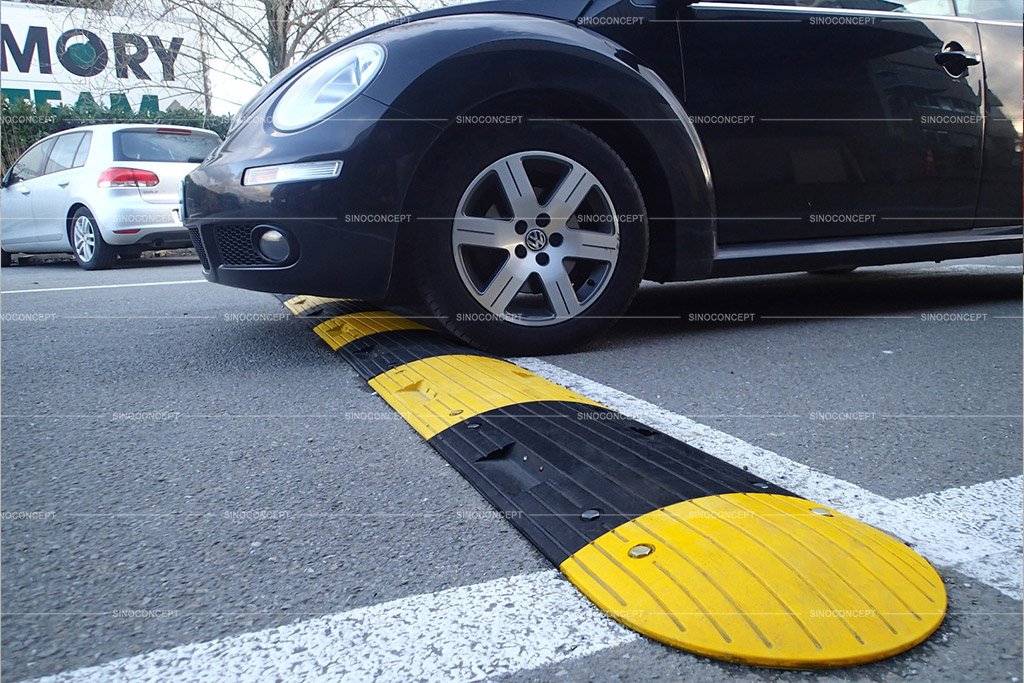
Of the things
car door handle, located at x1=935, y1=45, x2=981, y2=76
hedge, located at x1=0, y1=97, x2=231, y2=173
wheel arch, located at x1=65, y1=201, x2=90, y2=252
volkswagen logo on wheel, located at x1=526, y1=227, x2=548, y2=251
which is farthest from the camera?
hedge, located at x1=0, y1=97, x2=231, y2=173

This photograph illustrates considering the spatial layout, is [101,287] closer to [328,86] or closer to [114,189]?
[114,189]

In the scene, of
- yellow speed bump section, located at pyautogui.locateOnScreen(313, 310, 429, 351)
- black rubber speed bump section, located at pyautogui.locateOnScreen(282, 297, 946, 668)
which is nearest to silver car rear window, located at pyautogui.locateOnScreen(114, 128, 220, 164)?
yellow speed bump section, located at pyautogui.locateOnScreen(313, 310, 429, 351)

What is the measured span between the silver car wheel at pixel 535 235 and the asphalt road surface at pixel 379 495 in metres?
0.25

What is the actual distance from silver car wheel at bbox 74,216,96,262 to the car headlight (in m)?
6.38

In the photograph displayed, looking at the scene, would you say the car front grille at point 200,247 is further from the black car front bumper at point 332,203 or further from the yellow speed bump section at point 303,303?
the yellow speed bump section at point 303,303

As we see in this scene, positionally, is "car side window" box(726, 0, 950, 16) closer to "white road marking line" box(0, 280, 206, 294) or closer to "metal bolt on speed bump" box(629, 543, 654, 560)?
"metal bolt on speed bump" box(629, 543, 654, 560)

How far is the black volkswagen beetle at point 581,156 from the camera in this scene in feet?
9.11

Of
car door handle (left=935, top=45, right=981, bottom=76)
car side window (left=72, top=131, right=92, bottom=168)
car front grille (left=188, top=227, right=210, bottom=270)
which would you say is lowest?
car front grille (left=188, top=227, right=210, bottom=270)

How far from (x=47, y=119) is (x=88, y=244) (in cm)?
786

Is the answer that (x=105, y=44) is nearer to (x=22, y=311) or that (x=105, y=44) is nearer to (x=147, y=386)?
(x=22, y=311)

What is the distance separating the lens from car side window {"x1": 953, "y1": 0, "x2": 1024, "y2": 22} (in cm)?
386

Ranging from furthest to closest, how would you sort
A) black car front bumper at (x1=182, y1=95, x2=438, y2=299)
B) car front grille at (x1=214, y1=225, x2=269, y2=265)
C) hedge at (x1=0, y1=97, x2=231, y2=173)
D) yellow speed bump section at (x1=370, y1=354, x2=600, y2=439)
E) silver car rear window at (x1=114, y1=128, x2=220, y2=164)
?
1. hedge at (x1=0, y1=97, x2=231, y2=173)
2. silver car rear window at (x1=114, y1=128, x2=220, y2=164)
3. car front grille at (x1=214, y1=225, x2=269, y2=265)
4. black car front bumper at (x1=182, y1=95, x2=438, y2=299)
5. yellow speed bump section at (x1=370, y1=354, x2=600, y2=439)

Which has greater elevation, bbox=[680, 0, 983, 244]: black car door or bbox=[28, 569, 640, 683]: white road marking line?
bbox=[680, 0, 983, 244]: black car door

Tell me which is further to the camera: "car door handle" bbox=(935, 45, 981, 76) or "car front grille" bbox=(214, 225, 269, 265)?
"car door handle" bbox=(935, 45, 981, 76)
